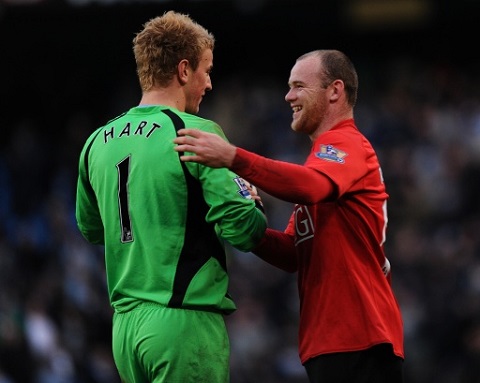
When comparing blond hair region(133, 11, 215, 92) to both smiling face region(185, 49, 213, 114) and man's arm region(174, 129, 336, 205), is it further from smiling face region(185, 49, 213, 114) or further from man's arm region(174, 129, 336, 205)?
man's arm region(174, 129, 336, 205)

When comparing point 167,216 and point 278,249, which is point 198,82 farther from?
point 278,249

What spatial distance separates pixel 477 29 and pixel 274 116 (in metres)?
3.08

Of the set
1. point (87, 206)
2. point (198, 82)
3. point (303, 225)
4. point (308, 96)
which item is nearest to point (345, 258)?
point (303, 225)

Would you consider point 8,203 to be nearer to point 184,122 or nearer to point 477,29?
point 477,29

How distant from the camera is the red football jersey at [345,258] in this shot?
484 cm

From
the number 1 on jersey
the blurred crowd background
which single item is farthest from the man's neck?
the blurred crowd background

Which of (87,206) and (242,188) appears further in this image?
(87,206)

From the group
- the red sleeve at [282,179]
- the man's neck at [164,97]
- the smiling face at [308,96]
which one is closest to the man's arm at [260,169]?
the red sleeve at [282,179]

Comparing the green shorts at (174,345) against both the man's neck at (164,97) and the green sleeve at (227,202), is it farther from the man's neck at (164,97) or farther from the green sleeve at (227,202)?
the man's neck at (164,97)

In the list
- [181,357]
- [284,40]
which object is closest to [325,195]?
[181,357]

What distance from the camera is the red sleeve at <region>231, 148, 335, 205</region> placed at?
4.59 m

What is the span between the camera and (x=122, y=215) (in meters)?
4.71

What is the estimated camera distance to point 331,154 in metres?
4.84

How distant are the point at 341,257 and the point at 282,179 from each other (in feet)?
1.72
